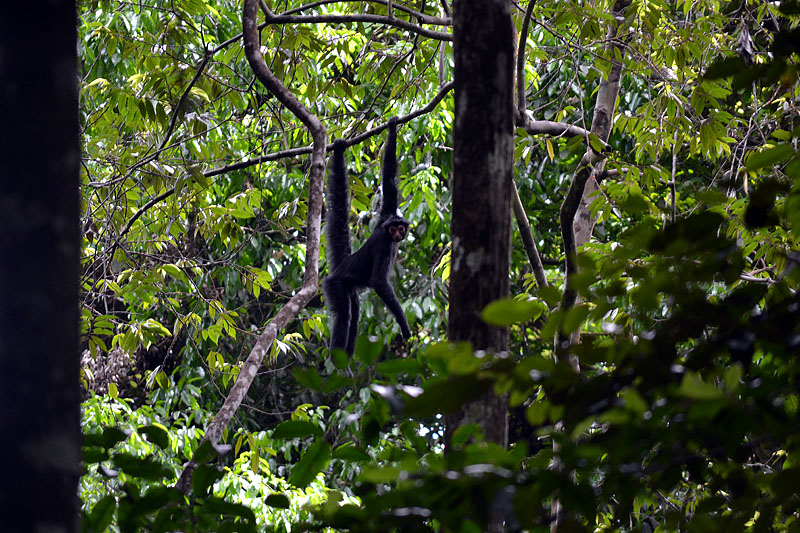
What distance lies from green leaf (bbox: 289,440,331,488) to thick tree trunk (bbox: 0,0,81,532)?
50 centimetres

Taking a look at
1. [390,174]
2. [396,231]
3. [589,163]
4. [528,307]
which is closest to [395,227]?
[396,231]

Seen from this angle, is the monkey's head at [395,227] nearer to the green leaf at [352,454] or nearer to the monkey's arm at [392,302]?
the monkey's arm at [392,302]

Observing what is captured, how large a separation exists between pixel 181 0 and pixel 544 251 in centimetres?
669

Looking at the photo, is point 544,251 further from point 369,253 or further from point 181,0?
point 181,0

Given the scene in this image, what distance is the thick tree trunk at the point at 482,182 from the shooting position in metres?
1.96

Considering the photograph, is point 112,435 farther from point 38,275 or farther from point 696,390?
point 696,390

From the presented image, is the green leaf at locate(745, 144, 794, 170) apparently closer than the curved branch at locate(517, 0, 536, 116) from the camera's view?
Yes

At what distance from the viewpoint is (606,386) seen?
120 centimetres

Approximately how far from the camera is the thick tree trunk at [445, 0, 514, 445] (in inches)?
77.0

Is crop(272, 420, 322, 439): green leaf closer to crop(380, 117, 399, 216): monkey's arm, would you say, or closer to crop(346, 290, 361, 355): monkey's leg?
crop(380, 117, 399, 216): monkey's arm

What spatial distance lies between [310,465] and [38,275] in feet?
2.21

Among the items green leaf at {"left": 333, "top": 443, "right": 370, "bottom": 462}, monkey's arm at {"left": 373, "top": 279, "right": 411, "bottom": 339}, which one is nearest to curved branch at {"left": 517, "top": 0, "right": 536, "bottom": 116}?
green leaf at {"left": 333, "top": 443, "right": 370, "bottom": 462}

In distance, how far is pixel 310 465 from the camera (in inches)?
60.2

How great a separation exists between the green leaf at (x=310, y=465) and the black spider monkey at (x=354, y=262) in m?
4.76
